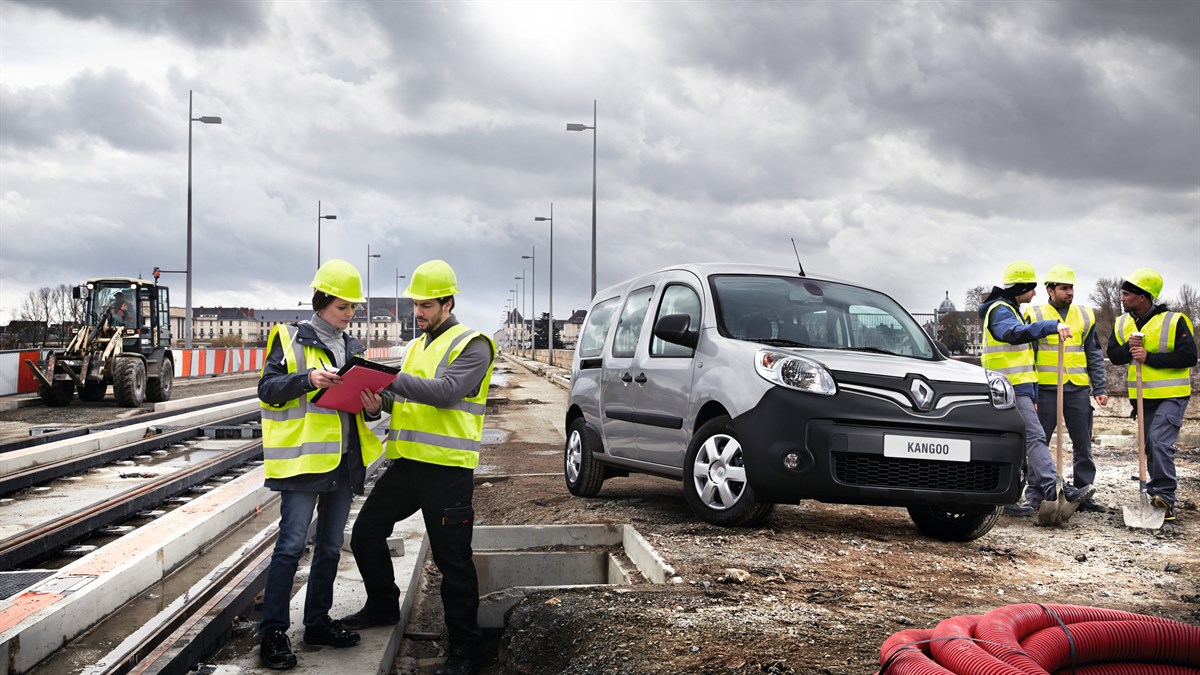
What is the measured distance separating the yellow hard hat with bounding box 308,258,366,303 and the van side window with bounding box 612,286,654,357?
3589 mm

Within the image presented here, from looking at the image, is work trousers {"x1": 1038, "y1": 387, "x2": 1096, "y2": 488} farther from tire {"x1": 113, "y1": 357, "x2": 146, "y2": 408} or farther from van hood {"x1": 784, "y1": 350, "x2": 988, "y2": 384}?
tire {"x1": 113, "y1": 357, "x2": 146, "y2": 408}

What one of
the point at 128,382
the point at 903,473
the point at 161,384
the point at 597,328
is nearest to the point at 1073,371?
the point at 903,473

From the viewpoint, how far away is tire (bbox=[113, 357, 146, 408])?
1919cm

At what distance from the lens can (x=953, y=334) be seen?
305 ft

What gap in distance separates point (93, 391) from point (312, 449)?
18291mm

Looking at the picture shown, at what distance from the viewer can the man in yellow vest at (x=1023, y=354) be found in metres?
7.41

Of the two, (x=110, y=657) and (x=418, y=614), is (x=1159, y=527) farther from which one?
(x=110, y=657)

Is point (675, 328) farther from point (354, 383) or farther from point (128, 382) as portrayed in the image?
point (128, 382)

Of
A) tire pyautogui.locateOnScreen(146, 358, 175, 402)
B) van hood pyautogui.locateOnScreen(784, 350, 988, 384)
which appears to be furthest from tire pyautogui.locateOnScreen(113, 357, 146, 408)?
A: van hood pyautogui.locateOnScreen(784, 350, 988, 384)

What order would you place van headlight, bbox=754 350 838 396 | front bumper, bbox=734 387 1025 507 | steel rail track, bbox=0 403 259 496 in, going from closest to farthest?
front bumper, bbox=734 387 1025 507
van headlight, bbox=754 350 838 396
steel rail track, bbox=0 403 259 496

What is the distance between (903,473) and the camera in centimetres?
588

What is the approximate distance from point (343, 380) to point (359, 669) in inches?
45.4

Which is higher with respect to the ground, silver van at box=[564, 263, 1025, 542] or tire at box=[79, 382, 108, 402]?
silver van at box=[564, 263, 1025, 542]

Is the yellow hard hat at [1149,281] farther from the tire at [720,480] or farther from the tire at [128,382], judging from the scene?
the tire at [128,382]
